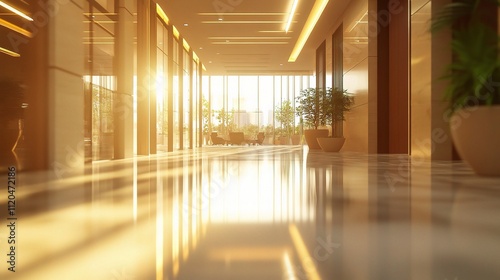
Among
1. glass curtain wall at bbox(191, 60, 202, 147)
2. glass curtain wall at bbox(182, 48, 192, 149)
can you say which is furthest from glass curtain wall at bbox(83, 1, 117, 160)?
glass curtain wall at bbox(191, 60, 202, 147)

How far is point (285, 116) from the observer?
3047 cm

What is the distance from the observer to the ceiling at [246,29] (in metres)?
13.4

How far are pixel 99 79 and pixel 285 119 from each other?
22.8 metres

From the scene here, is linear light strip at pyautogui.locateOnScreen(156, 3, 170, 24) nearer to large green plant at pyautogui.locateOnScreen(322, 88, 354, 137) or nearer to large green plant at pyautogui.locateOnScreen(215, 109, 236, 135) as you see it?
large green plant at pyautogui.locateOnScreen(322, 88, 354, 137)

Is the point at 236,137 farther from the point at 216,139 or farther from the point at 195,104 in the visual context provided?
the point at 195,104

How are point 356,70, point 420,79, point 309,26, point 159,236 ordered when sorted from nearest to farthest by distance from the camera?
point 159,236
point 420,79
point 356,70
point 309,26

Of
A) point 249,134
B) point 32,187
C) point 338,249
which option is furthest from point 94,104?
point 249,134

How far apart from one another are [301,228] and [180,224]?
64 centimetres

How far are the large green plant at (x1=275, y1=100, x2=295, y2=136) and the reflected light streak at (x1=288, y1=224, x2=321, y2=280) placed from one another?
28276 mm

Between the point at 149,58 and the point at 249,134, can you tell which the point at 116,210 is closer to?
the point at 149,58

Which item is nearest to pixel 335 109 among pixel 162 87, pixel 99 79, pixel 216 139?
pixel 162 87

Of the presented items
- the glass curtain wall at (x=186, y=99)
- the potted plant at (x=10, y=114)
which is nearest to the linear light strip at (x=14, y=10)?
the potted plant at (x=10, y=114)

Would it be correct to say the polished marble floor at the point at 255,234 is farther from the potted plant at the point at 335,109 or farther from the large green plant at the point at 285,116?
the large green plant at the point at 285,116

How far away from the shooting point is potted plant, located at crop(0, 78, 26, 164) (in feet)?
18.2
